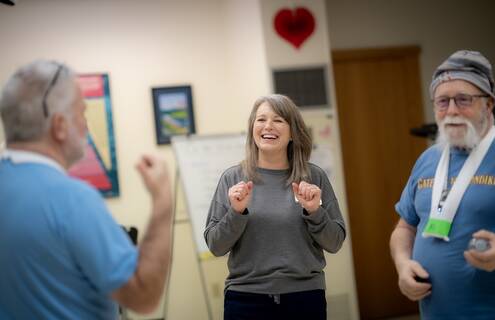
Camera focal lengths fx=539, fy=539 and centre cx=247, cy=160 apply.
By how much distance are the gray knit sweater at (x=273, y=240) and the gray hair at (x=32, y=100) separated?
2.42 feet

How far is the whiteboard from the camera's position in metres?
3.62

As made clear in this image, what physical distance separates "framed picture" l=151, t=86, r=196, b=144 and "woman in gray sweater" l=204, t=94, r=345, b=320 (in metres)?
2.37

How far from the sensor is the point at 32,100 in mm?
1165

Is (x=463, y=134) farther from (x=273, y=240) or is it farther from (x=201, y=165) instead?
(x=201, y=165)

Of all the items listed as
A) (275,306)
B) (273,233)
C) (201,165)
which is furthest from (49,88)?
(201,165)

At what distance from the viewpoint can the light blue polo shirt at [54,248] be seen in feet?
3.59

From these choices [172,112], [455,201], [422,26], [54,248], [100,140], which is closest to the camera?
[54,248]

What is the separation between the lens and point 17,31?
4031mm

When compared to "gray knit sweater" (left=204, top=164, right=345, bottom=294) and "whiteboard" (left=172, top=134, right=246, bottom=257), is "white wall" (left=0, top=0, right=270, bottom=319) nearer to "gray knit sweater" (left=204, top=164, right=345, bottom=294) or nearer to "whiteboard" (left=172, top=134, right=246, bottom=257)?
"whiteboard" (left=172, top=134, right=246, bottom=257)

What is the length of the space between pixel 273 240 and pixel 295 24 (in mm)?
2256

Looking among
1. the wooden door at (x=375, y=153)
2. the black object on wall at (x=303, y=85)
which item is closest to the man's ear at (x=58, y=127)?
the black object on wall at (x=303, y=85)

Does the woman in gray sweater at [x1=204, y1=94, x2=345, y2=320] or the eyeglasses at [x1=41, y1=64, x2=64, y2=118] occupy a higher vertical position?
the eyeglasses at [x1=41, y1=64, x2=64, y2=118]

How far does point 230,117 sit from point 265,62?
2.78 feet

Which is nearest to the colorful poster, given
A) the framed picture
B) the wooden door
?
the framed picture
